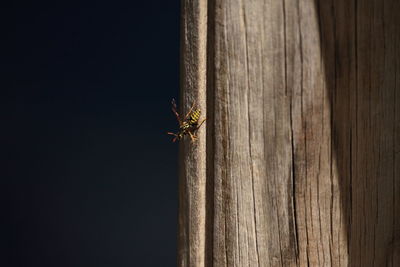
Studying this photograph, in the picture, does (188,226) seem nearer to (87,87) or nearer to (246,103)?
(246,103)

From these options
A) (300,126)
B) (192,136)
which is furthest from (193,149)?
(300,126)

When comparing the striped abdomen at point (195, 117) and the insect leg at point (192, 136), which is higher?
the striped abdomen at point (195, 117)

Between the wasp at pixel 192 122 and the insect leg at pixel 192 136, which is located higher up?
the wasp at pixel 192 122

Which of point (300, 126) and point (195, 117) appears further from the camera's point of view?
point (195, 117)

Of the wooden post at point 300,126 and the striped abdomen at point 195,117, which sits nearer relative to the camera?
the wooden post at point 300,126

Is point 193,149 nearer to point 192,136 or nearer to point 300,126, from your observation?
point 192,136

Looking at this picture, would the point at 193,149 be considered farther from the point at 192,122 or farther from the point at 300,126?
the point at 300,126

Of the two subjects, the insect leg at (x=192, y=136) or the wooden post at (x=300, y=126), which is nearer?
the wooden post at (x=300, y=126)

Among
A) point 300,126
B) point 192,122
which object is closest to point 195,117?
point 192,122

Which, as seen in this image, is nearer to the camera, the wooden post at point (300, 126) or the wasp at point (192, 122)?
the wooden post at point (300, 126)
